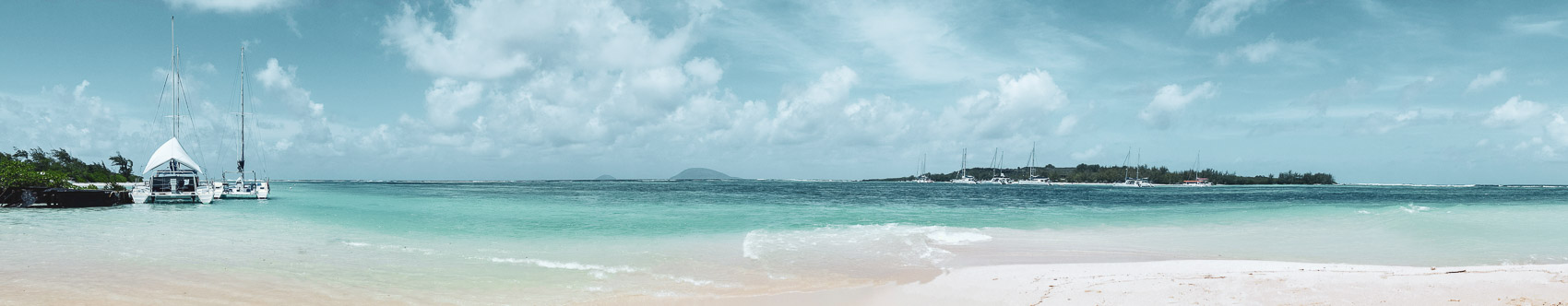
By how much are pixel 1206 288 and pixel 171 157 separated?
Result: 52969mm

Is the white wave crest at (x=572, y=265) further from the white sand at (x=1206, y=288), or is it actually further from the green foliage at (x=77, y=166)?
the green foliage at (x=77, y=166)

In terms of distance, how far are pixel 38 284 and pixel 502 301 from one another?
21.3ft

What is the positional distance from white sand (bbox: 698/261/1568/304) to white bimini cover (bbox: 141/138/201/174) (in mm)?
48469

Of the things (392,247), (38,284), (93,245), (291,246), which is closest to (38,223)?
(93,245)

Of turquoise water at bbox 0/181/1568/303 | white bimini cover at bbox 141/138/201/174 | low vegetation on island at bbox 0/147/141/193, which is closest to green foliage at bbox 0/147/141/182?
low vegetation on island at bbox 0/147/141/193

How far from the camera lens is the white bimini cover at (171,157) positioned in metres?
40.8

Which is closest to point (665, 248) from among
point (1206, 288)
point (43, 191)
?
point (1206, 288)

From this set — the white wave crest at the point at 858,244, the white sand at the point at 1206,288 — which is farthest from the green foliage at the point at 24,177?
the white sand at the point at 1206,288

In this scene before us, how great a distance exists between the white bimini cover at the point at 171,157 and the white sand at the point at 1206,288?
48.5m

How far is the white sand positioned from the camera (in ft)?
23.2

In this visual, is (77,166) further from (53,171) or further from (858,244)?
(858,244)

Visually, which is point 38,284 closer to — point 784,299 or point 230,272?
point 230,272

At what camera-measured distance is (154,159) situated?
41531 millimetres

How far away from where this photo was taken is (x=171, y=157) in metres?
40.8
